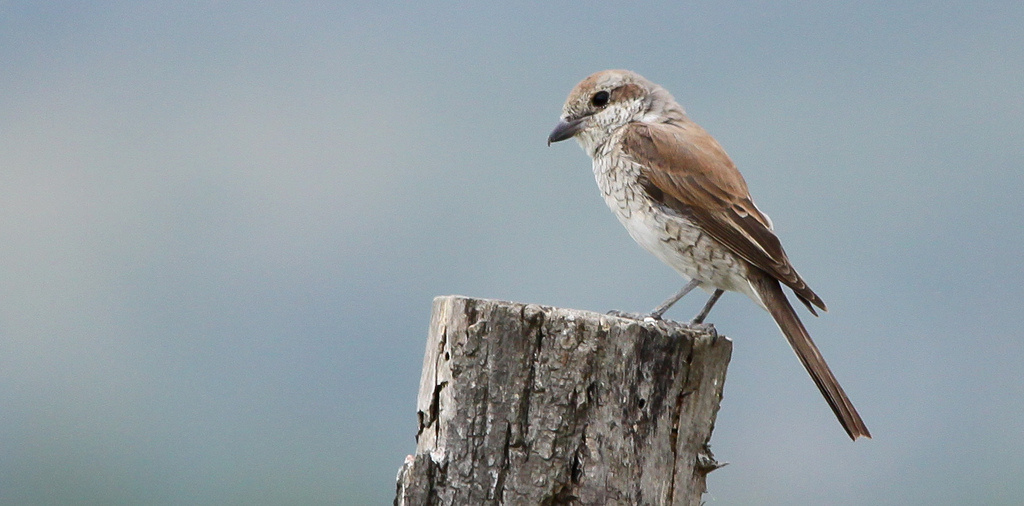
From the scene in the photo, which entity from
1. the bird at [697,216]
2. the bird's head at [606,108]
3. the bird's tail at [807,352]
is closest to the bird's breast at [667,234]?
the bird at [697,216]

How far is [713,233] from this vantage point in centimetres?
480

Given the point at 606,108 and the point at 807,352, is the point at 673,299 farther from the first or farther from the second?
the point at 606,108

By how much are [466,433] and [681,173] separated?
7.73 feet

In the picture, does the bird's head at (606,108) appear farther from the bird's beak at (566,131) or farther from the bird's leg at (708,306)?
the bird's leg at (708,306)

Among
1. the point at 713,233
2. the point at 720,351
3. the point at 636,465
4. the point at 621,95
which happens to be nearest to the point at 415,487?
the point at 636,465

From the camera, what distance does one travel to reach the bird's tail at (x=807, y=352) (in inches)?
158

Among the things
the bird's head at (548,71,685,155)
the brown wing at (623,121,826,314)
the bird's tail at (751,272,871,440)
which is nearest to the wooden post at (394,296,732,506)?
the bird's tail at (751,272,871,440)

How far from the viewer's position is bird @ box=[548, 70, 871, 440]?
15.1 ft

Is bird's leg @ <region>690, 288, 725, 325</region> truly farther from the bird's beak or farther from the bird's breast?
the bird's beak

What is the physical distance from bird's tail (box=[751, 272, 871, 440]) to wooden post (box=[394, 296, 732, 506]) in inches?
44.2

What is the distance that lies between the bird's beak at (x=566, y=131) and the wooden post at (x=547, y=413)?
259 centimetres

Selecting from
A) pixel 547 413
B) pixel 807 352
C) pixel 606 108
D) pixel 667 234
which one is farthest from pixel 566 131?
pixel 547 413

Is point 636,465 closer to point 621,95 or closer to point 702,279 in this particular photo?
point 702,279

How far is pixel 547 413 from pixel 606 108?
2980 mm
